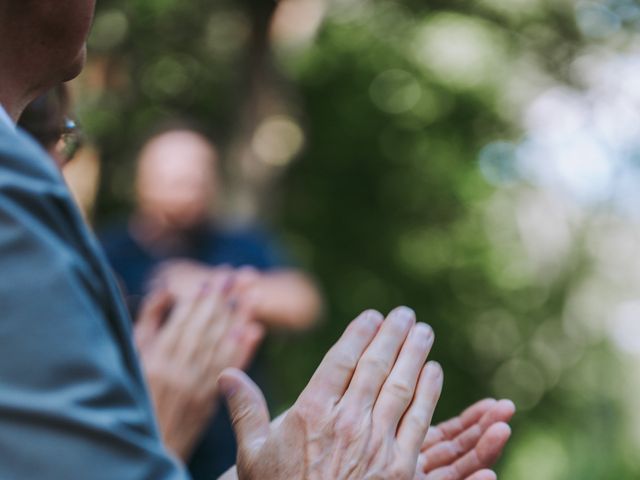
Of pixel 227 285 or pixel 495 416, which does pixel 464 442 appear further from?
pixel 227 285

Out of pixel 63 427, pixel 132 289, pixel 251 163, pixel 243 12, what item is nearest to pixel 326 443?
pixel 63 427

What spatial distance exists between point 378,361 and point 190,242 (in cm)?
308

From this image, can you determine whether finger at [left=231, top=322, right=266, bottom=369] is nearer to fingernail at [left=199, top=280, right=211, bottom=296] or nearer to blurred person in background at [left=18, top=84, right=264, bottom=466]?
blurred person in background at [left=18, top=84, right=264, bottom=466]

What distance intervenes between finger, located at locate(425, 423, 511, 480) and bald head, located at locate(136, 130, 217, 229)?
277 centimetres

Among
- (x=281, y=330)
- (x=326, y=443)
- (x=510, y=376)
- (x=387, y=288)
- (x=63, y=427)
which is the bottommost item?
(x=510, y=376)

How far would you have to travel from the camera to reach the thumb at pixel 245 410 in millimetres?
1283

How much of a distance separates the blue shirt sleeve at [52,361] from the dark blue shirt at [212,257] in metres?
2.80

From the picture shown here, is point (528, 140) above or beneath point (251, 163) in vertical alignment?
beneath

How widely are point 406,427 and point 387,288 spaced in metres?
15.3

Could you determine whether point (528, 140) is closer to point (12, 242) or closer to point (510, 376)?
point (510, 376)

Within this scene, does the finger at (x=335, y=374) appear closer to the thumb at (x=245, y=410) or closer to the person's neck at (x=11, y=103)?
the thumb at (x=245, y=410)

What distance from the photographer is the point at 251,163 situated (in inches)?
336

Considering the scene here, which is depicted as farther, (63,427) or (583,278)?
(583,278)

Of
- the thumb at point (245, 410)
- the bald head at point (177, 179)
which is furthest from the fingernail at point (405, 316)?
the bald head at point (177, 179)
